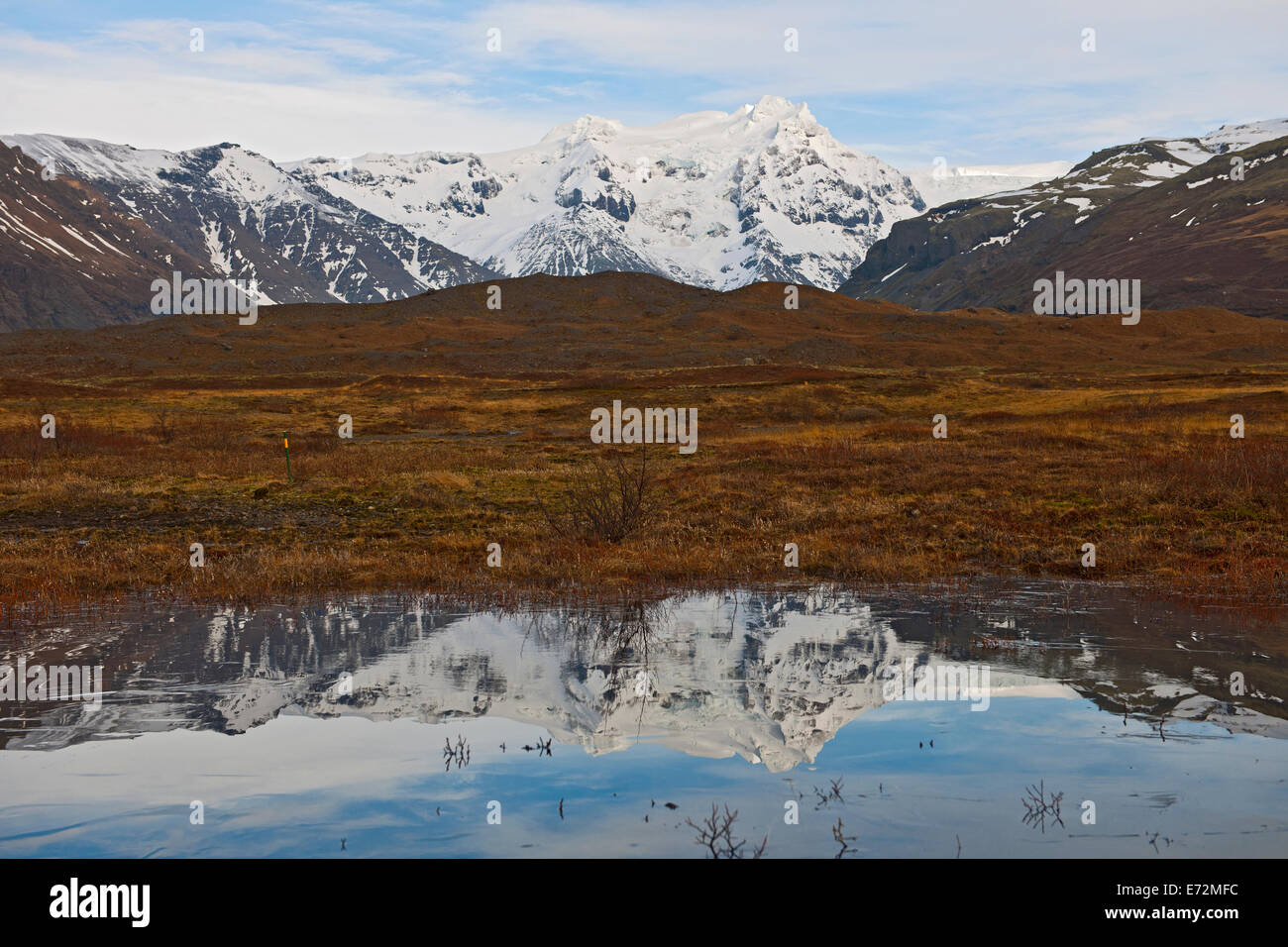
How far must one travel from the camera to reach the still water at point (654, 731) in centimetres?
856

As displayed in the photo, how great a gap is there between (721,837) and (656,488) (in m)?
21.8

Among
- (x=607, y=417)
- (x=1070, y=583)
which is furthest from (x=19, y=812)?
(x=607, y=417)

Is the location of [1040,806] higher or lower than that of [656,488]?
lower

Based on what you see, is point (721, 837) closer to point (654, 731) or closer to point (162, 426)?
point (654, 731)

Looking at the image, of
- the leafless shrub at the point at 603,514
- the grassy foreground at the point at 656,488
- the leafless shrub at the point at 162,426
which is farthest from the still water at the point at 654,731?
the leafless shrub at the point at 162,426

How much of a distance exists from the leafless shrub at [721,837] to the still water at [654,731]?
7 cm

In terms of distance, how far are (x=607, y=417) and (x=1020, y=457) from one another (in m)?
28.2

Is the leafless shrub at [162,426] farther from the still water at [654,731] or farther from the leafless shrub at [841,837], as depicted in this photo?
the leafless shrub at [841,837]

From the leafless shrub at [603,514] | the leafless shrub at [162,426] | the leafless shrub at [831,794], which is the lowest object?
the leafless shrub at [831,794]

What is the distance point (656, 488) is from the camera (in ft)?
98.5

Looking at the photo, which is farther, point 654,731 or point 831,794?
point 654,731

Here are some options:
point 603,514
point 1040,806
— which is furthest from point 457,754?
point 603,514

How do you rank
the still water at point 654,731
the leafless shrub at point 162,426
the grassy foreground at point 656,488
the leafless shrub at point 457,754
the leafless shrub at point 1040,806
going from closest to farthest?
the still water at point 654,731 → the leafless shrub at point 1040,806 → the leafless shrub at point 457,754 → the grassy foreground at point 656,488 → the leafless shrub at point 162,426
